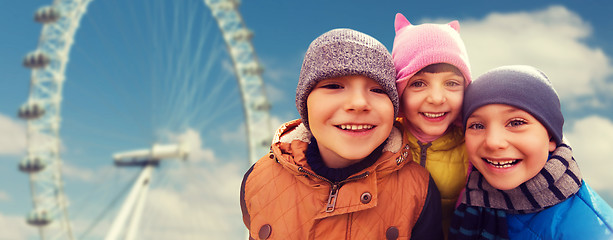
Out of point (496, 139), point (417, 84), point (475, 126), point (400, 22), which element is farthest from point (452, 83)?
point (400, 22)

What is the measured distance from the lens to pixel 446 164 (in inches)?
72.6

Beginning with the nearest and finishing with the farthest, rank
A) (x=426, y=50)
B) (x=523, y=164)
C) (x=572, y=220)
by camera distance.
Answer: (x=572, y=220) < (x=523, y=164) < (x=426, y=50)

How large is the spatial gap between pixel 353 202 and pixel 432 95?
53 cm

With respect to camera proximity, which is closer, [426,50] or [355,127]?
[355,127]

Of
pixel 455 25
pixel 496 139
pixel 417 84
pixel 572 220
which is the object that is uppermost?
pixel 455 25

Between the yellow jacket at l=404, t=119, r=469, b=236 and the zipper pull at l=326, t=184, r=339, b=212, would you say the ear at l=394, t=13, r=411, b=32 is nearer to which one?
the yellow jacket at l=404, t=119, r=469, b=236

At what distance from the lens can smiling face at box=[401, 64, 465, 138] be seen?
1.75 m

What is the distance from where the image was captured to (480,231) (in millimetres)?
1654

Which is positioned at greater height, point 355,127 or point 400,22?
point 400,22

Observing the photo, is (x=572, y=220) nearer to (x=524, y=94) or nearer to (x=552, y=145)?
(x=552, y=145)

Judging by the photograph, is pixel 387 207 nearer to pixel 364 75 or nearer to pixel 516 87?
pixel 364 75

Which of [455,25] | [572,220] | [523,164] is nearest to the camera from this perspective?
[572,220]

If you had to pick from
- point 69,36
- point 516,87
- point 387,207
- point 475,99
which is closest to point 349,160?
point 387,207

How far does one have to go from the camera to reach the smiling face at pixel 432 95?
175 cm
